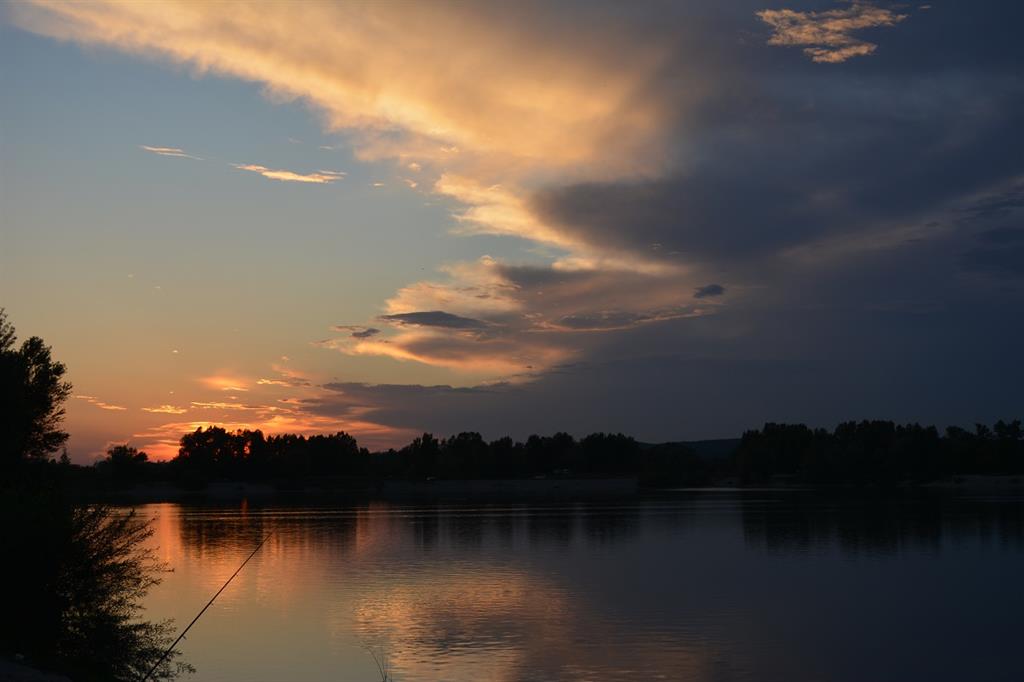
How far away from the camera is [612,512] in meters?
116

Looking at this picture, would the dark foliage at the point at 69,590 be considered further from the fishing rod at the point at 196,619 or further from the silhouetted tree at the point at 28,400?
the silhouetted tree at the point at 28,400

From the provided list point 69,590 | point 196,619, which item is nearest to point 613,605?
point 196,619

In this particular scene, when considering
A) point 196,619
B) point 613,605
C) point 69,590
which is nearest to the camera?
point 69,590

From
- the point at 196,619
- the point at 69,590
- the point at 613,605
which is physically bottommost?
the point at 196,619

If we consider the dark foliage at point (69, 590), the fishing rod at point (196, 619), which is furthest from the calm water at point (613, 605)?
the dark foliage at point (69, 590)

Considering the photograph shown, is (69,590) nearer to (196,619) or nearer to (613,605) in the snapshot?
(196,619)

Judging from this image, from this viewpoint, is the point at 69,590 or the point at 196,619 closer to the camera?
the point at 69,590

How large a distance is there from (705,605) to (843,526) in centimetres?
4567

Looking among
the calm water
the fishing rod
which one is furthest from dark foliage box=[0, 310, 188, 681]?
the calm water

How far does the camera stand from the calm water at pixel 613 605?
30141mm

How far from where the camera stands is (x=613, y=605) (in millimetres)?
40969

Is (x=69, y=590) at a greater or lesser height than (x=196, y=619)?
greater

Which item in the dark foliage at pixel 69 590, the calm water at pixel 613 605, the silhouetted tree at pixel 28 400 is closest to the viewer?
the dark foliage at pixel 69 590

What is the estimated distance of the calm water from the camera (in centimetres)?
3014
